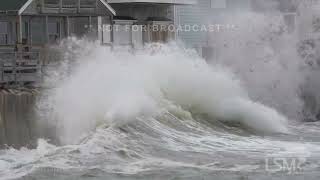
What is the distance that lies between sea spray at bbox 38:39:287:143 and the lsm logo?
542 cm

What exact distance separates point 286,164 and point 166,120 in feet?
22.1

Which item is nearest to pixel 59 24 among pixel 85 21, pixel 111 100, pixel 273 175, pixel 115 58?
pixel 85 21

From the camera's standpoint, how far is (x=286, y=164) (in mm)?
18453

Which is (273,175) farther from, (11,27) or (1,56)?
(11,27)

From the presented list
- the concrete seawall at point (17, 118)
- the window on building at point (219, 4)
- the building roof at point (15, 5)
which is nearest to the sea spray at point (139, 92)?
the concrete seawall at point (17, 118)

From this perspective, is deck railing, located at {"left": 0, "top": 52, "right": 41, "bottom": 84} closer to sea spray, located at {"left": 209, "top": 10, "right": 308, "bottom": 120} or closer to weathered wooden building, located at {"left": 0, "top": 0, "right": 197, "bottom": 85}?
weathered wooden building, located at {"left": 0, "top": 0, "right": 197, "bottom": 85}

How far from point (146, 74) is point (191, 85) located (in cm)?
167

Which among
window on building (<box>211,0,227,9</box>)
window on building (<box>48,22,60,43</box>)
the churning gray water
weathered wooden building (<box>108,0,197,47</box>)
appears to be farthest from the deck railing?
window on building (<box>211,0,227,9</box>)

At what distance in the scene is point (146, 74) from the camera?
2709cm

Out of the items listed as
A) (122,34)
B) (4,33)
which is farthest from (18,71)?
(122,34)

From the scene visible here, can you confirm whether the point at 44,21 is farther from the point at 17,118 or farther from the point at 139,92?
the point at 17,118

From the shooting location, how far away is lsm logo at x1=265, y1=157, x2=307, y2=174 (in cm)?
1778

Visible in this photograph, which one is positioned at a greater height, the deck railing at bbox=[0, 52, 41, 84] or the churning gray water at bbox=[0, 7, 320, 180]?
the deck railing at bbox=[0, 52, 41, 84]

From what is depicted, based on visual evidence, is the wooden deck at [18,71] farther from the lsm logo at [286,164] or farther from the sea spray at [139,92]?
the lsm logo at [286,164]
